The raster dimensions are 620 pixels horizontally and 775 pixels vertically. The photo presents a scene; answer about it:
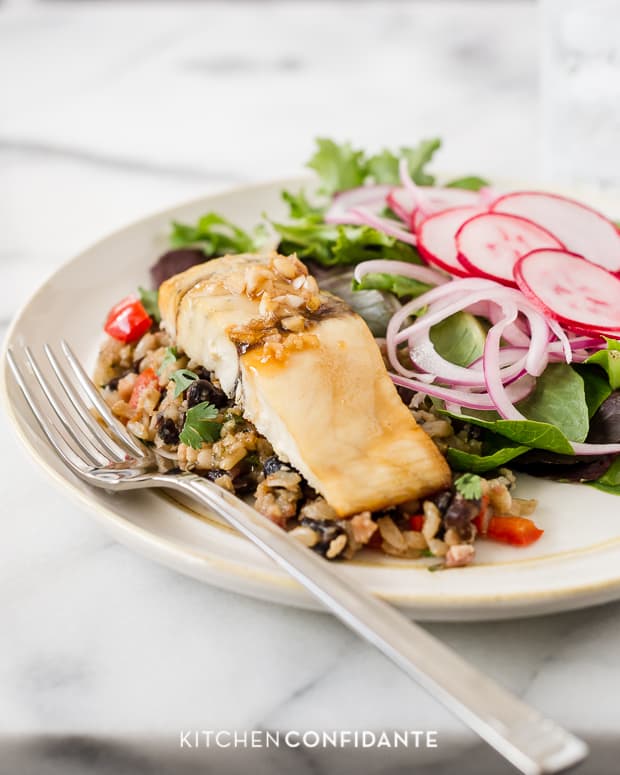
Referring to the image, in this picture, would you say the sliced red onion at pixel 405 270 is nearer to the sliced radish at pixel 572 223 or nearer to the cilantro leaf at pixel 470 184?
the sliced radish at pixel 572 223

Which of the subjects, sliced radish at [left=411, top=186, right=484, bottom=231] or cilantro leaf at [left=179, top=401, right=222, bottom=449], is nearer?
cilantro leaf at [left=179, top=401, right=222, bottom=449]

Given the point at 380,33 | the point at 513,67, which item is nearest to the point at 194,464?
the point at 513,67

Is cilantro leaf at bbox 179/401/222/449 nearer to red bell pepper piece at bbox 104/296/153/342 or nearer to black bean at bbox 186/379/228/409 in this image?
black bean at bbox 186/379/228/409

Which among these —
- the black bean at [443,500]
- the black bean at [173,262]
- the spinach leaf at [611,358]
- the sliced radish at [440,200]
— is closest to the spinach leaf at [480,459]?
the black bean at [443,500]

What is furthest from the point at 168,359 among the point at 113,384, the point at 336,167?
the point at 336,167

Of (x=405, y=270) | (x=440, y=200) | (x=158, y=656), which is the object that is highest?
(x=440, y=200)

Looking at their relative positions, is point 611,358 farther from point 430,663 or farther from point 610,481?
point 430,663

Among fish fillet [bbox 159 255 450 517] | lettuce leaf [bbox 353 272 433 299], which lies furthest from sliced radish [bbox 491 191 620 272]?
fish fillet [bbox 159 255 450 517]
